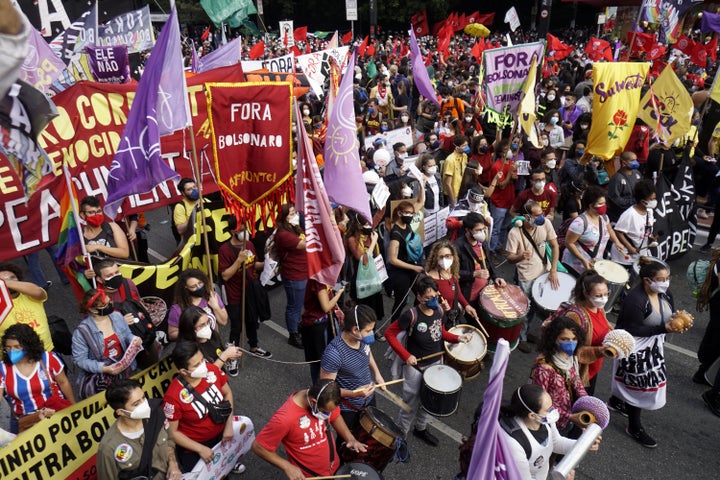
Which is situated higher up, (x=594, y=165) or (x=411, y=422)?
(x=594, y=165)

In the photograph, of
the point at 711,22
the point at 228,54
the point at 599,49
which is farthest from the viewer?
the point at 599,49

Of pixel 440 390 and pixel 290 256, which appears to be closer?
pixel 440 390

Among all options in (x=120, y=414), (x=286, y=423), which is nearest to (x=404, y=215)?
(x=286, y=423)

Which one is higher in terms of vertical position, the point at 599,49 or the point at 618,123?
the point at 618,123

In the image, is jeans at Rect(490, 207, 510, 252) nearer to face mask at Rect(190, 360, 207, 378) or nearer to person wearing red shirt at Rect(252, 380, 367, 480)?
person wearing red shirt at Rect(252, 380, 367, 480)

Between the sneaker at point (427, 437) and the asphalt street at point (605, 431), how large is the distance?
40 mm

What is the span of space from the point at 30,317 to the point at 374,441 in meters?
3.07

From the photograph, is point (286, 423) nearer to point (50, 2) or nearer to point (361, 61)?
point (50, 2)

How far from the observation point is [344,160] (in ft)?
16.6

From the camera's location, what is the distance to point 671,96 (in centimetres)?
808

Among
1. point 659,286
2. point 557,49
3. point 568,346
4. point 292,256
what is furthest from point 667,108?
point 557,49

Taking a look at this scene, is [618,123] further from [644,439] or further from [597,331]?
[644,439]

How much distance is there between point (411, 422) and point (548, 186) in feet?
12.8

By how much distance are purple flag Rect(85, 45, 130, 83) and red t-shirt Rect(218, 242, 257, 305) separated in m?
5.78
